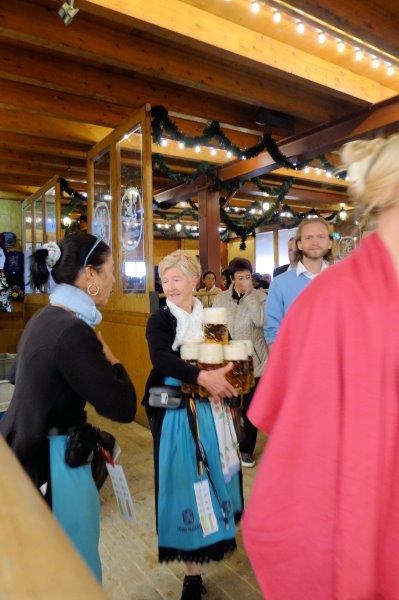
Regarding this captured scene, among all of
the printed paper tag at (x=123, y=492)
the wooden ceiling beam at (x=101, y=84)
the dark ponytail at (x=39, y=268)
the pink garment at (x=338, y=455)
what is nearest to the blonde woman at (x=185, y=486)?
the printed paper tag at (x=123, y=492)

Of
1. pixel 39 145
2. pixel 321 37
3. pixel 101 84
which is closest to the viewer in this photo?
pixel 321 37

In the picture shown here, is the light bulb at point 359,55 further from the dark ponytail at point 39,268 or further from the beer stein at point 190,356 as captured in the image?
the dark ponytail at point 39,268

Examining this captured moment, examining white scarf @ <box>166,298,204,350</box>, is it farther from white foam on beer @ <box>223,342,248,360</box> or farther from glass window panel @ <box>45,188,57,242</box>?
glass window panel @ <box>45,188,57,242</box>

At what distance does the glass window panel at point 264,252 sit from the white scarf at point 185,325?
12.8 m

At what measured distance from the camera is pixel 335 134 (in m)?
5.14

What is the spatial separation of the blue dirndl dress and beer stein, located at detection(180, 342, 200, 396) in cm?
9

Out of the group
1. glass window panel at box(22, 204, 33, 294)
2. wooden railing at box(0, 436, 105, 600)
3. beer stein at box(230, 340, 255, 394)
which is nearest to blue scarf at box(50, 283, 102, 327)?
beer stein at box(230, 340, 255, 394)

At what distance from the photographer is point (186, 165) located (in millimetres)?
7500

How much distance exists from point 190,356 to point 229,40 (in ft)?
9.87

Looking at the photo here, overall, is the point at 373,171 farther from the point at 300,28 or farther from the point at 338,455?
the point at 300,28

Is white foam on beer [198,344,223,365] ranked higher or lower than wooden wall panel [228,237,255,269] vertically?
lower

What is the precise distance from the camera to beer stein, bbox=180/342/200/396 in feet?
5.63

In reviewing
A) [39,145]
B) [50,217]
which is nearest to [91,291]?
[39,145]

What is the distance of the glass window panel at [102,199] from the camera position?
5105mm
